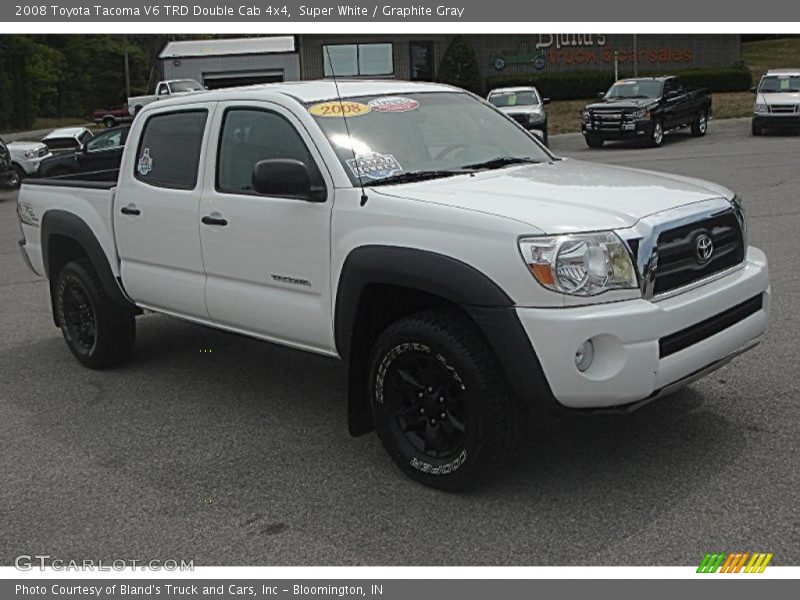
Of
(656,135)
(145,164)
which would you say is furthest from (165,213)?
(656,135)

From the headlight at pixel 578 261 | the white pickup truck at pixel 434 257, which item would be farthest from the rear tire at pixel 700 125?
the headlight at pixel 578 261

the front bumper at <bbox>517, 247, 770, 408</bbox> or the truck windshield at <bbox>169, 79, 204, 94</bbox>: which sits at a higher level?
the truck windshield at <bbox>169, 79, 204, 94</bbox>

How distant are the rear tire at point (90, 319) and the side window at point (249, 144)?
173cm

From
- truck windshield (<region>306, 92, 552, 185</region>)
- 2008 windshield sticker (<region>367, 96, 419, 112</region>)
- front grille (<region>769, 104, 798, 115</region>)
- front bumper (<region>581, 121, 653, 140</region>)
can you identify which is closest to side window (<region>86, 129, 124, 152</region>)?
front bumper (<region>581, 121, 653, 140</region>)

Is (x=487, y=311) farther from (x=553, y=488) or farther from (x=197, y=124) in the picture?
(x=197, y=124)

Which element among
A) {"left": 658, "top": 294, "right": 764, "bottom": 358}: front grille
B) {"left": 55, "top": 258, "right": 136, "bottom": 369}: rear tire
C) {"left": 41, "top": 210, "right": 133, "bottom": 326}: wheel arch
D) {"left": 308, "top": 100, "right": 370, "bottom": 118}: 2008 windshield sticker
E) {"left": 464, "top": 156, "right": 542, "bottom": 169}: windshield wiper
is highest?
{"left": 308, "top": 100, "right": 370, "bottom": 118}: 2008 windshield sticker

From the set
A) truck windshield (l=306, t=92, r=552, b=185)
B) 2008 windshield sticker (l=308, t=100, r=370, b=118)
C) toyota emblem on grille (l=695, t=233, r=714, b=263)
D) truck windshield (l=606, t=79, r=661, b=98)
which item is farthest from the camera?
truck windshield (l=606, t=79, r=661, b=98)

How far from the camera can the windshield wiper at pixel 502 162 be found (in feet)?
16.7

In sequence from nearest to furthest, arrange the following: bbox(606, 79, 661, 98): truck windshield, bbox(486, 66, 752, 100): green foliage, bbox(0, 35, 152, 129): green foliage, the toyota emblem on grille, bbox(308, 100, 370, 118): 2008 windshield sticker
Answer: the toyota emblem on grille, bbox(308, 100, 370, 118): 2008 windshield sticker, bbox(606, 79, 661, 98): truck windshield, bbox(486, 66, 752, 100): green foliage, bbox(0, 35, 152, 129): green foliage

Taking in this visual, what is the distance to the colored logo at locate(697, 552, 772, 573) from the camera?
359 centimetres

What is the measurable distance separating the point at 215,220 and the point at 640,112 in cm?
2072

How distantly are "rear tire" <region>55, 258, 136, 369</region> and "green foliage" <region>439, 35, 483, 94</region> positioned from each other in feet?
121

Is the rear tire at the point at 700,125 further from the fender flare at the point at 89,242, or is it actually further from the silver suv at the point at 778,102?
the fender flare at the point at 89,242

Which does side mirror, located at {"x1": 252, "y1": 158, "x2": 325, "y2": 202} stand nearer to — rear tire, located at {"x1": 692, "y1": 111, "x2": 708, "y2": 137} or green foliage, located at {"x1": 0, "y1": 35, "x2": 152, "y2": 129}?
rear tire, located at {"x1": 692, "y1": 111, "x2": 708, "y2": 137}
